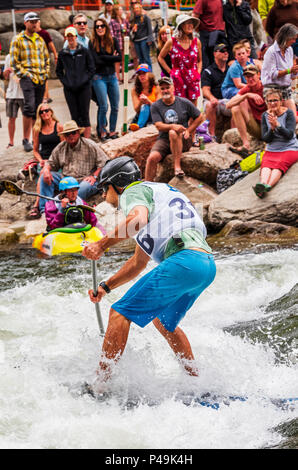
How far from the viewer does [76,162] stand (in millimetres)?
9773

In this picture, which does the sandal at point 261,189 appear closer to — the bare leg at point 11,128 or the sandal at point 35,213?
the sandal at point 35,213

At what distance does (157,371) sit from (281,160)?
438 centimetres

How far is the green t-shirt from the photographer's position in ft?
14.0

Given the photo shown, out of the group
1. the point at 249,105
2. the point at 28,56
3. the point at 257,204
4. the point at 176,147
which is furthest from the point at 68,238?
the point at 28,56

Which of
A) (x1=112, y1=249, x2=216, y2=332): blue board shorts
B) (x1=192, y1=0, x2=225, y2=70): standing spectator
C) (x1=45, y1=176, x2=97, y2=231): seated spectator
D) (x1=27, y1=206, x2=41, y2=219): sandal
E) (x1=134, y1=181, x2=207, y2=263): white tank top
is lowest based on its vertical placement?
(x1=27, y1=206, x2=41, y2=219): sandal

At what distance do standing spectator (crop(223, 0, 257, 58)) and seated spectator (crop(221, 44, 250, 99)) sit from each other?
108 cm

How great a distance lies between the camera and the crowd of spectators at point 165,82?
9.61 metres

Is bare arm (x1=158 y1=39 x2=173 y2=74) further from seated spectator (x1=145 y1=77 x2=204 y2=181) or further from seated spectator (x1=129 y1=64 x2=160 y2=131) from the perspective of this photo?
seated spectator (x1=145 y1=77 x2=204 y2=181)

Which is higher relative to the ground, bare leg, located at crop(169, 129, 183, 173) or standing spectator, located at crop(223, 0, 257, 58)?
standing spectator, located at crop(223, 0, 257, 58)

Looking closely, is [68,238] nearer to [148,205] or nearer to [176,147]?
[176,147]

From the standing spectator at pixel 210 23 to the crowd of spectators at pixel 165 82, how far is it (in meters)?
0.02

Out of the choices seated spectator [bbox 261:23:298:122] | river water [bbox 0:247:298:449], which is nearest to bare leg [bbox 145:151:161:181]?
seated spectator [bbox 261:23:298:122]

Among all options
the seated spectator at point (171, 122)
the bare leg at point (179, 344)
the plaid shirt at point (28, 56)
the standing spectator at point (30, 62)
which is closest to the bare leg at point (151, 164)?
the seated spectator at point (171, 122)

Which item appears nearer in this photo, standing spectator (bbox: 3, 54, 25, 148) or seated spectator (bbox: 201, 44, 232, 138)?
seated spectator (bbox: 201, 44, 232, 138)
